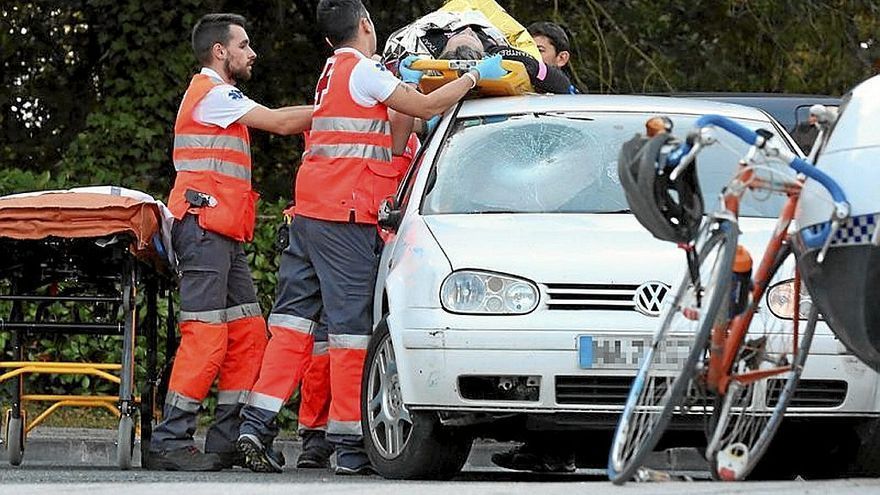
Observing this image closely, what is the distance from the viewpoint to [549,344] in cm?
789

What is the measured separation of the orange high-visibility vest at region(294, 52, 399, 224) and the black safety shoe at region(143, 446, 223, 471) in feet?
4.05

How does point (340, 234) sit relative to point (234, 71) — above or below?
below

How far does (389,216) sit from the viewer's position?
9.00 m

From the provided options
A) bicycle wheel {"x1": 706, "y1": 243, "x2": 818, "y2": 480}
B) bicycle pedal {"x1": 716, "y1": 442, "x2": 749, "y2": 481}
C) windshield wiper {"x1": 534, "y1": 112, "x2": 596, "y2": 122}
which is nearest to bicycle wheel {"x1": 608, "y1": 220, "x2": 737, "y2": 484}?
bicycle wheel {"x1": 706, "y1": 243, "x2": 818, "y2": 480}

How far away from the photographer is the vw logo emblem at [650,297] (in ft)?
26.0

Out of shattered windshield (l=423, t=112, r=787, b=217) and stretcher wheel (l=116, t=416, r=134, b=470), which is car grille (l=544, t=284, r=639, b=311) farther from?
stretcher wheel (l=116, t=416, r=134, b=470)

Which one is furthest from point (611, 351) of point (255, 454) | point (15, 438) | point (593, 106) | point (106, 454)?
point (106, 454)

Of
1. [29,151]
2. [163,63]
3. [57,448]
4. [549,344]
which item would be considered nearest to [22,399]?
[57,448]

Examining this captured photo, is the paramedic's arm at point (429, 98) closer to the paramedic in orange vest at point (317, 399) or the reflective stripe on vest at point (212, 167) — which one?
the paramedic in orange vest at point (317, 399)

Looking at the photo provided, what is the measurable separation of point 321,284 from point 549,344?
175 cm

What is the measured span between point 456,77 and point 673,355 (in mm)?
3302

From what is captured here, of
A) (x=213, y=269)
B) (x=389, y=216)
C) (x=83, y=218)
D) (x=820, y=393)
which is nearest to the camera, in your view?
(x=820, y=393)

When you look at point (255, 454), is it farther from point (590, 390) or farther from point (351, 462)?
point (590, 390)

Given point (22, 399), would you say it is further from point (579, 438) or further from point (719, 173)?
point (719, 173)
